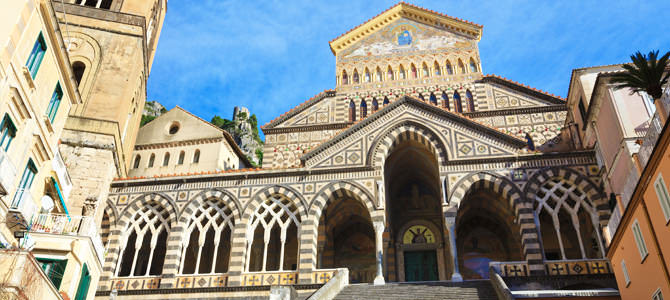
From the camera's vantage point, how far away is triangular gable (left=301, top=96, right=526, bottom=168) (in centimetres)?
2294

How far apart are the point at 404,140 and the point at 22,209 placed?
1543cm

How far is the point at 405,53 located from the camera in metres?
33.3

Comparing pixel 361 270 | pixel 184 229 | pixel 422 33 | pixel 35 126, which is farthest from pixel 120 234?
pixel 422 33

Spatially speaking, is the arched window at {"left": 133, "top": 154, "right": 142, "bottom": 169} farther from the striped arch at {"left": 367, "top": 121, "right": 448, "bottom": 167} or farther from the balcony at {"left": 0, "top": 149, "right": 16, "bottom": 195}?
the balcony at {"left": 0, "top": 149, "right": 16, "bottom": 195}

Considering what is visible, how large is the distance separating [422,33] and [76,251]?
2424cm

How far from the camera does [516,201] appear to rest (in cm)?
2145

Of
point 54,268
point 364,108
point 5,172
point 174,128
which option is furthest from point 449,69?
point 5,172

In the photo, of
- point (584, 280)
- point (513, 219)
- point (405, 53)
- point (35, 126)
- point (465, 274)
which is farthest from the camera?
point (405, 53)

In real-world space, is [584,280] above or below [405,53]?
below

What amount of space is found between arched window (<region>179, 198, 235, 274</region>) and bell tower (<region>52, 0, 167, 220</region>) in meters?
4.14

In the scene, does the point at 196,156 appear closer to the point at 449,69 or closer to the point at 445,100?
the point at 445,100

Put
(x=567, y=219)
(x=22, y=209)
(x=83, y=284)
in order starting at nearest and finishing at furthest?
(x=22, y=209)
(x=83, y=284)
(x=567, y=219)

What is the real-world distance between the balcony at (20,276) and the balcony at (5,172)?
189cm

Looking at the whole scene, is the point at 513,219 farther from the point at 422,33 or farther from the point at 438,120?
the point at 422,33
